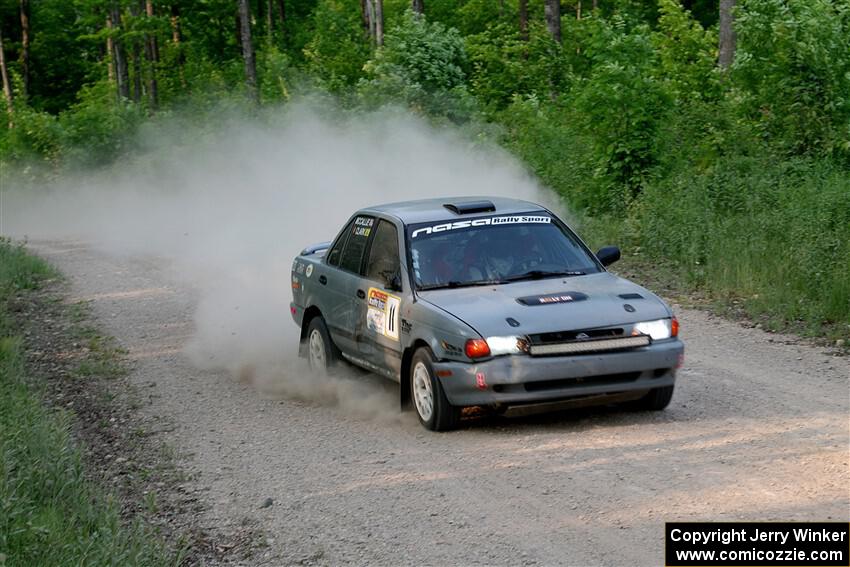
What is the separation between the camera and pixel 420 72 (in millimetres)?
29125

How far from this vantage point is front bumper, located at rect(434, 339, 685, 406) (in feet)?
26.2

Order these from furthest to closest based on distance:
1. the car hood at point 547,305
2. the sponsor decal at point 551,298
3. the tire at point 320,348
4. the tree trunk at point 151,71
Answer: the tree trunk at point 151,71 → the tire at point 320,348 → the sponsor decal at point 551,298 → the car hood at point 547,305

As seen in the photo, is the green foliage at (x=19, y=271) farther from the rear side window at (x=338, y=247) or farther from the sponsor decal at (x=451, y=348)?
the sponsor decal at (x=451, y=348)

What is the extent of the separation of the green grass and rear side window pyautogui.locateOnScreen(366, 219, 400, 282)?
2736mm

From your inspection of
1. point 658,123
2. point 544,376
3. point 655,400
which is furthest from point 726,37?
point 544,376

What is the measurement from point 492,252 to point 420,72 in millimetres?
20396

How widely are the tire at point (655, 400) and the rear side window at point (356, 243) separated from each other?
2722 mm

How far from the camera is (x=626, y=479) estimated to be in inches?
278

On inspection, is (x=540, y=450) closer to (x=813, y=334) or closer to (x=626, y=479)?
(x=626, y=479)

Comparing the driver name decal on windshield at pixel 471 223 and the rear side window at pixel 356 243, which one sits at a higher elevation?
the driver name decal on windshield at pixel 471 223

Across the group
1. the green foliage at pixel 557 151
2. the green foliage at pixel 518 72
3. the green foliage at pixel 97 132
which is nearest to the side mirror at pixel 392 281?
the green foliage at pixel 557 151

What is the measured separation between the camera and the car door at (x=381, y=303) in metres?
9.16

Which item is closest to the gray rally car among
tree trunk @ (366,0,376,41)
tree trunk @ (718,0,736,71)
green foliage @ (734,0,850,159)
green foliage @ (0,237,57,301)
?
green foliage @ (734,0,850,159)

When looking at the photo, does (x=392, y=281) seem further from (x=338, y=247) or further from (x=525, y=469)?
(x=525, y=469)
